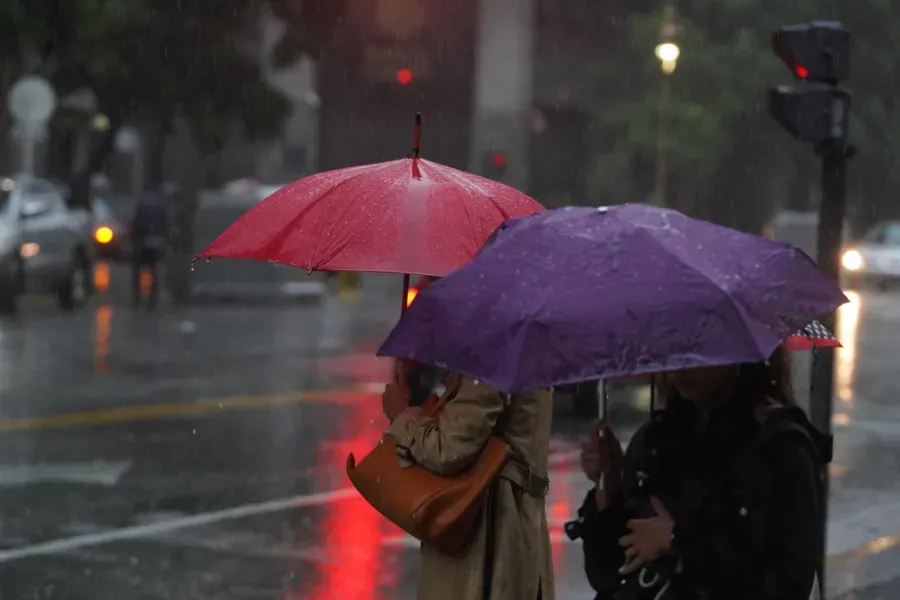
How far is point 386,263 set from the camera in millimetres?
4086

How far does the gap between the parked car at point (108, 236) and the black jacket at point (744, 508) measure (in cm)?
2863

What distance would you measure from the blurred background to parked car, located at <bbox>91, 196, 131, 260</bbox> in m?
0.12

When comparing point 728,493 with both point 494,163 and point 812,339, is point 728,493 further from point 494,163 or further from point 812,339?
point 494,163

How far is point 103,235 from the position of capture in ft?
101

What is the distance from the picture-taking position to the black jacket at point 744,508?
9.78ft

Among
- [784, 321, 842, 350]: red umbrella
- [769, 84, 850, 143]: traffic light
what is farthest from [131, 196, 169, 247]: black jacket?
[784, 321, 842, 350]: red umbrella

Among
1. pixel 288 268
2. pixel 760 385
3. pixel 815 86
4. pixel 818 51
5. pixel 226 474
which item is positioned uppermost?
pixel 818 51

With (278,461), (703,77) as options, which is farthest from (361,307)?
(703,77)

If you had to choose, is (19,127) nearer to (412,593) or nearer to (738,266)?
(412,593)

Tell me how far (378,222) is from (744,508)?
62.5 inches

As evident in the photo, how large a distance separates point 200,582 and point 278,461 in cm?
326

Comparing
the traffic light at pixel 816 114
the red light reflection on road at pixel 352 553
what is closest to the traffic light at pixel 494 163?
the red light reflection on road at pixel 352 553

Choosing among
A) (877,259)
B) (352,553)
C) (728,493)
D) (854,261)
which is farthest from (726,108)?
(728,493)

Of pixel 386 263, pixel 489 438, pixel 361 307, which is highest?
pixel 386 263
